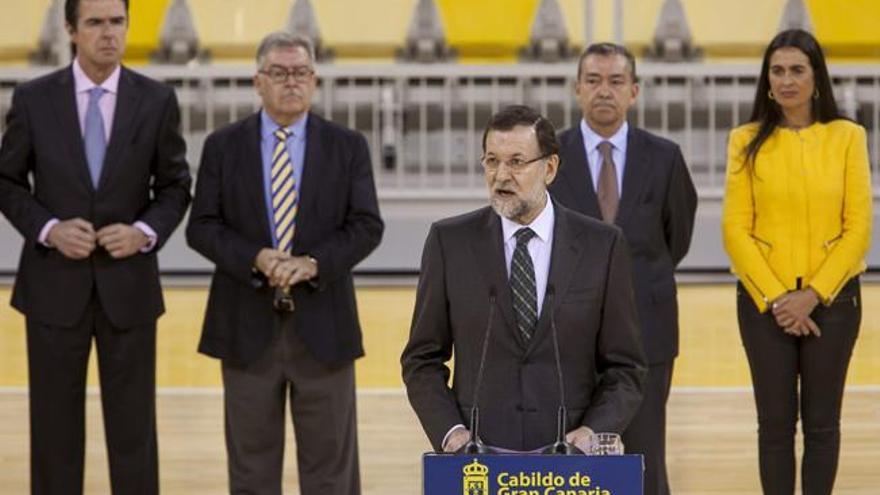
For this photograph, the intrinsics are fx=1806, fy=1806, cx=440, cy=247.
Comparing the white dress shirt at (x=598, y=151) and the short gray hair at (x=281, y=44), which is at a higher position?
the short gray hair at (x=281, y=44)

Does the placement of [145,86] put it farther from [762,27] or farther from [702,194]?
[762,27]

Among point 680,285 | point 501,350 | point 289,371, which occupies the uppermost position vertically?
point 501,350

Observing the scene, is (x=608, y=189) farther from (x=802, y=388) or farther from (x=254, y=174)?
(x=254, y=174)

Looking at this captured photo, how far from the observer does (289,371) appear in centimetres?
487

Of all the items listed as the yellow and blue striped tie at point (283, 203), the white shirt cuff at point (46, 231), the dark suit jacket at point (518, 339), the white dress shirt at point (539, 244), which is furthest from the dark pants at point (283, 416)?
the white dress shirt at point (539, 244)

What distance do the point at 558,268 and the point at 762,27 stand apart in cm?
883

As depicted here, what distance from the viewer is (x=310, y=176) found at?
4.94 m

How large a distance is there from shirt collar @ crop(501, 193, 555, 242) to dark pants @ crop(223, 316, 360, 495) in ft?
4.98

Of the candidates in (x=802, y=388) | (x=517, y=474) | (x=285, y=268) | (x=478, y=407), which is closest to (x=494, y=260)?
(x=478, y=407)

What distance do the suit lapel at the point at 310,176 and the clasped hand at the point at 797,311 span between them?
1.28 m

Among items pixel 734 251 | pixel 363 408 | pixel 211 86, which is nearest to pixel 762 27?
pixel 211 86

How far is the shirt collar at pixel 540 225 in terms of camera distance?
342 cm

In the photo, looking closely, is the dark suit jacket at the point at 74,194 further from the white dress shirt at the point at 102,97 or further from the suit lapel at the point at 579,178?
the suit lapel at the point at 579,178

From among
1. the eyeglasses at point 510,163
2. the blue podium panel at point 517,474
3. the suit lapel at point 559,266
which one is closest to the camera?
the blue podium panel at point 517,474
